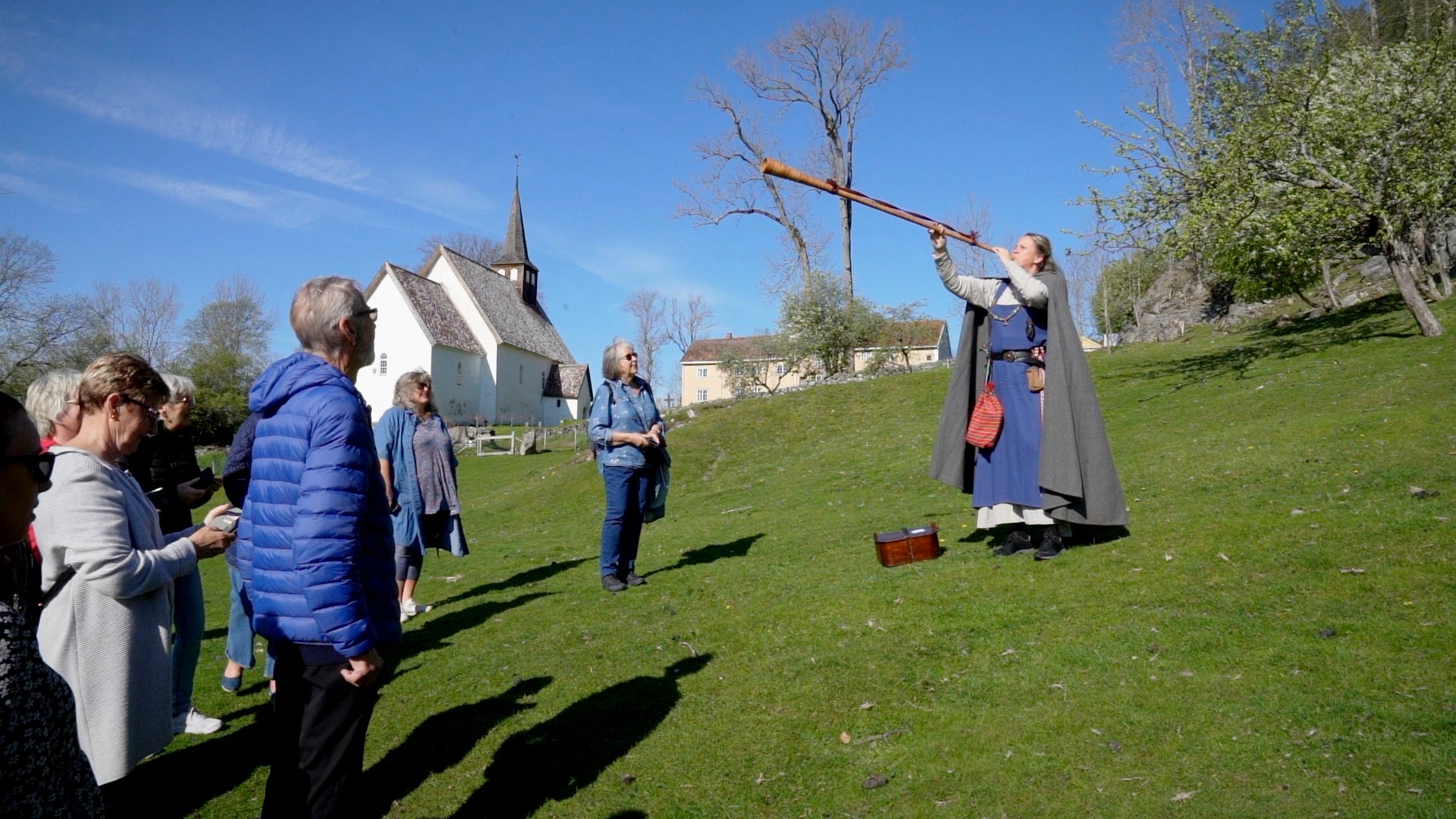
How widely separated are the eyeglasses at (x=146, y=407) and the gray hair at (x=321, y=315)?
1.19 metres

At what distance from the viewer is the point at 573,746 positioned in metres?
5.12

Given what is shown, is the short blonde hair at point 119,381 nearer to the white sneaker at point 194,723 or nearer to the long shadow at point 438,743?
the long shadow at point 438,743

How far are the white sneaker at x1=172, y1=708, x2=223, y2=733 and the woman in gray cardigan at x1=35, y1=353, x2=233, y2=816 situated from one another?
1961 millimetres

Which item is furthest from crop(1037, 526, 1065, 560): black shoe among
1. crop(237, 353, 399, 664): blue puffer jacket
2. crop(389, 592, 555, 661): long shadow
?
crop(237, 353, 399, 664): blue puffer jacket

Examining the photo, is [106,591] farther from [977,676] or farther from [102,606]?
[977,676]

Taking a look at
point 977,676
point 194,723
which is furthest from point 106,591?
point 977,676

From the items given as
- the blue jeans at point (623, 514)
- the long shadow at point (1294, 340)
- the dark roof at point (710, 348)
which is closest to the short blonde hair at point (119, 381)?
the blue jeans at point (623, 514)

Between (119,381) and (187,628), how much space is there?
220 centimetres

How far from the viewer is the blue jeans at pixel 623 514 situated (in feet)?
28.7

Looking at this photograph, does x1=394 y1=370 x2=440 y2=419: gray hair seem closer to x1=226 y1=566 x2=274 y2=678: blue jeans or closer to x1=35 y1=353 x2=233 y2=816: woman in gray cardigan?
x1=226 y1=566 x2=274 y2=678: blue jeans

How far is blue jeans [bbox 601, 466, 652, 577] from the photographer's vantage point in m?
8.73

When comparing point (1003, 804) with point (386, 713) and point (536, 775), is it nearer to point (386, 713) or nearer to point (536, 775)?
point (536, 775)

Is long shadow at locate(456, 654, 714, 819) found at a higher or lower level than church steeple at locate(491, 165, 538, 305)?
lower

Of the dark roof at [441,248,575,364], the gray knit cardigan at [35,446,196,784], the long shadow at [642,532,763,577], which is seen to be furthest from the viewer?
the dark roof at [441,248,575,364]
